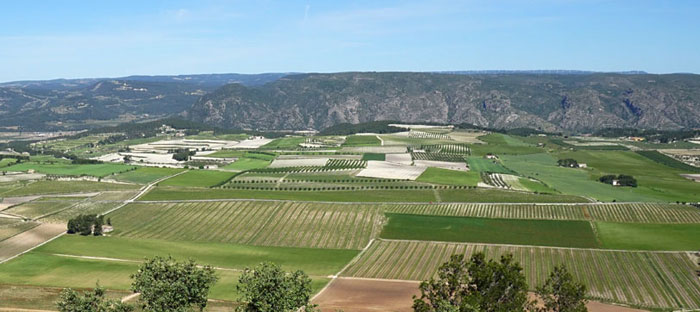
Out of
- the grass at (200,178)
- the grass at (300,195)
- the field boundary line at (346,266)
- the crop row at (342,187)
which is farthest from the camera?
the grass at (200,178)

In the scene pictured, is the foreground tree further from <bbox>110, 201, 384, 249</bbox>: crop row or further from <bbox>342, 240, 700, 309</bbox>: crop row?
<bbox>110, 201, 384, 249</bbox>: crop row

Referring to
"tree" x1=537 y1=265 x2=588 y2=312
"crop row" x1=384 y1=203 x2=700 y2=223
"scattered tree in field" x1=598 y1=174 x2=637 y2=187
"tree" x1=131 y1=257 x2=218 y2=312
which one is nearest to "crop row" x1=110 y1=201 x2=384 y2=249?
"crop row" x1=384 y1=203 x2=700 y2=223

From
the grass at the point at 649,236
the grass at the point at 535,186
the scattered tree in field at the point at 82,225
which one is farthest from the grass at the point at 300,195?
the grass at the point at 649,236

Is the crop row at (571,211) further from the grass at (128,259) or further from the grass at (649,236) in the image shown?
the grass at (128,259)

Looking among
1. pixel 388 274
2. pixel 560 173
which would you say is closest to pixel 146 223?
pixel 388 274

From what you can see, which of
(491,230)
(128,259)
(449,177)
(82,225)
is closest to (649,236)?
(491,230)

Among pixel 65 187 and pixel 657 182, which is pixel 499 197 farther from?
pixel 65 187

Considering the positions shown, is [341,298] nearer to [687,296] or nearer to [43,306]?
[43,306]
